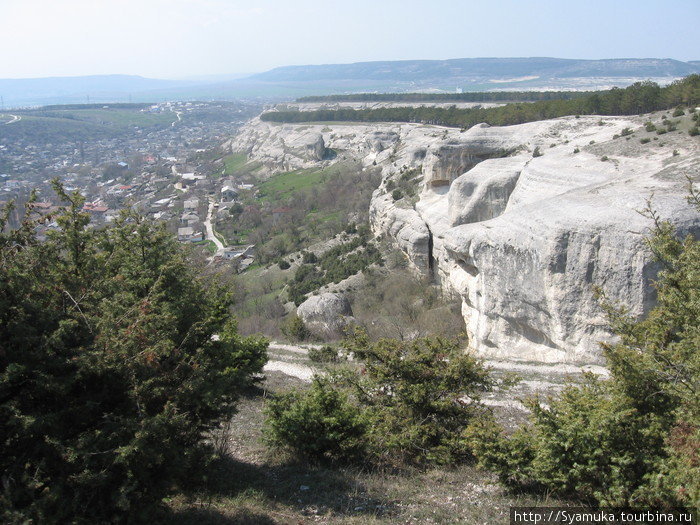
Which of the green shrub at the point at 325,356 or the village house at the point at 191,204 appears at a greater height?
the village house at the point at 191,204

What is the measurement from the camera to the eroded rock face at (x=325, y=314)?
23.8 meters

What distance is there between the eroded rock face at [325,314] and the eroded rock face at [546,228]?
5.20 meters

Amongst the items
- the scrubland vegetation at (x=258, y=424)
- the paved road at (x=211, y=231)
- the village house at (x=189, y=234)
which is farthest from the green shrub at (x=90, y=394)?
the village house at (x=189, y=234)

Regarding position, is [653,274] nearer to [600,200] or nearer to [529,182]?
[600,200]

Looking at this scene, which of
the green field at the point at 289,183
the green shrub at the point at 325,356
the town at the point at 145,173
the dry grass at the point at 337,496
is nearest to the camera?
the dry grass at the point at 337,496

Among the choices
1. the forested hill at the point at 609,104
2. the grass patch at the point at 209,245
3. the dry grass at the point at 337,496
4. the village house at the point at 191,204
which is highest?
the forested hill at the point at 609,104

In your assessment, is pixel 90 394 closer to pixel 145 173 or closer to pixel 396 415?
pixel 396 415

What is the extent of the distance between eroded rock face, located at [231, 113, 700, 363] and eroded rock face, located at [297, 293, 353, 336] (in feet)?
17.1

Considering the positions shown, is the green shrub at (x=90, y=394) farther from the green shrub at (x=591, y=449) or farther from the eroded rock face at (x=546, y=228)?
the eroded rock face at (x=546, y=228)

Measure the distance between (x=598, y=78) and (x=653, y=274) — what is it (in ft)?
525

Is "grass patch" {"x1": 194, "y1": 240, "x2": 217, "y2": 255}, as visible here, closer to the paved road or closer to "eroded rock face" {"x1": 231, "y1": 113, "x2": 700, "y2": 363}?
the paved road

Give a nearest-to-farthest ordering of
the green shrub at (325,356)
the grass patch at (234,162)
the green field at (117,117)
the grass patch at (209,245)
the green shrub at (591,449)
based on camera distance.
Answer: the green shrub at (591,449) < the green shrub at (325,356) < the grass patch at (209,245) < the grass patch at (234,162) < the green field at (117,117)

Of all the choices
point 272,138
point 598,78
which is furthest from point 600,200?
point 598,78

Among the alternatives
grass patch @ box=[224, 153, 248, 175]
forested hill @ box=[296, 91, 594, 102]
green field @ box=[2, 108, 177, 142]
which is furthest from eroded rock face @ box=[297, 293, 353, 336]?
Answer: green field @ box=[2, 108, 177, 142]
